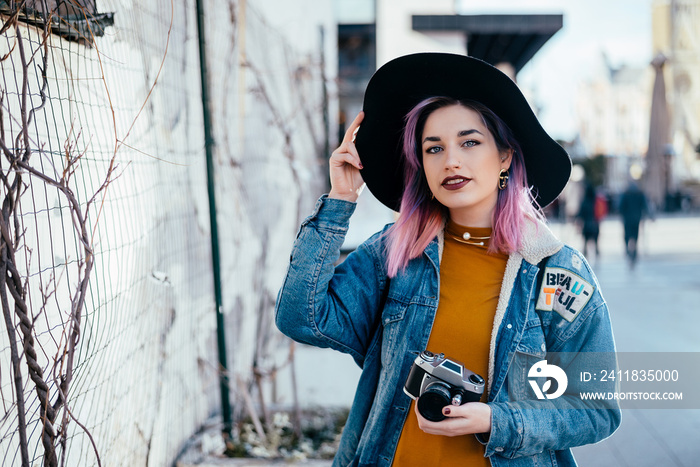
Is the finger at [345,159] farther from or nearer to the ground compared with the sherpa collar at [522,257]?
farther from the ground

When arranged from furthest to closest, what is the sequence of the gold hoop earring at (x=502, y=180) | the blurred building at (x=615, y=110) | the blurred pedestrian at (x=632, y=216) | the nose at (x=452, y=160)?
the blurred building at (x=615, y=110)
the blurred pedestrian at (x=632, y=216)
the gold hoop earring at (x=502, y=180)
the nose at (x=452, y=160)

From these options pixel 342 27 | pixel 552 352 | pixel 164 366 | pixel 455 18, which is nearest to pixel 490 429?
pixel 552 352

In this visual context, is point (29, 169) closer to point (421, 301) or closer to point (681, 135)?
point (421, 301)

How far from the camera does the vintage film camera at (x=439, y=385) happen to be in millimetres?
1271

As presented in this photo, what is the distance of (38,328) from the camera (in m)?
1.56

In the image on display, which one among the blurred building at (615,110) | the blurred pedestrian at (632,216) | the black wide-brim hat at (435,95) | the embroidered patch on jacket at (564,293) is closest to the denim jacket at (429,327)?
the embroidered patch on jacket at (564,293)

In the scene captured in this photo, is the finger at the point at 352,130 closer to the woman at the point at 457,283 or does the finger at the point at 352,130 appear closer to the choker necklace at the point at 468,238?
the woman at the point at 457,283

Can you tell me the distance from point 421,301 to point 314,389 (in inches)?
115

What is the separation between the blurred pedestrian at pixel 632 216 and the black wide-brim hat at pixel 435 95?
351 inches

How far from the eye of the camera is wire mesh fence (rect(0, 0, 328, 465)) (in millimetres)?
1354

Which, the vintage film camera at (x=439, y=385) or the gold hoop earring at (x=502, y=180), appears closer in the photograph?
the vintage film camera at (x=439, y=385)

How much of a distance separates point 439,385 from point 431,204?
1.98 ft

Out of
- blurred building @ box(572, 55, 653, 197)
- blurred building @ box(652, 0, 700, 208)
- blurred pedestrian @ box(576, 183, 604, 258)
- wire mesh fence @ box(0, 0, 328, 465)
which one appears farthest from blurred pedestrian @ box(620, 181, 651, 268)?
blurred building @ box(572, 55, 653, 197)

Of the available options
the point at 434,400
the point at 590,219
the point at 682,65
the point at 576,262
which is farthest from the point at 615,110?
the point at 434,400
